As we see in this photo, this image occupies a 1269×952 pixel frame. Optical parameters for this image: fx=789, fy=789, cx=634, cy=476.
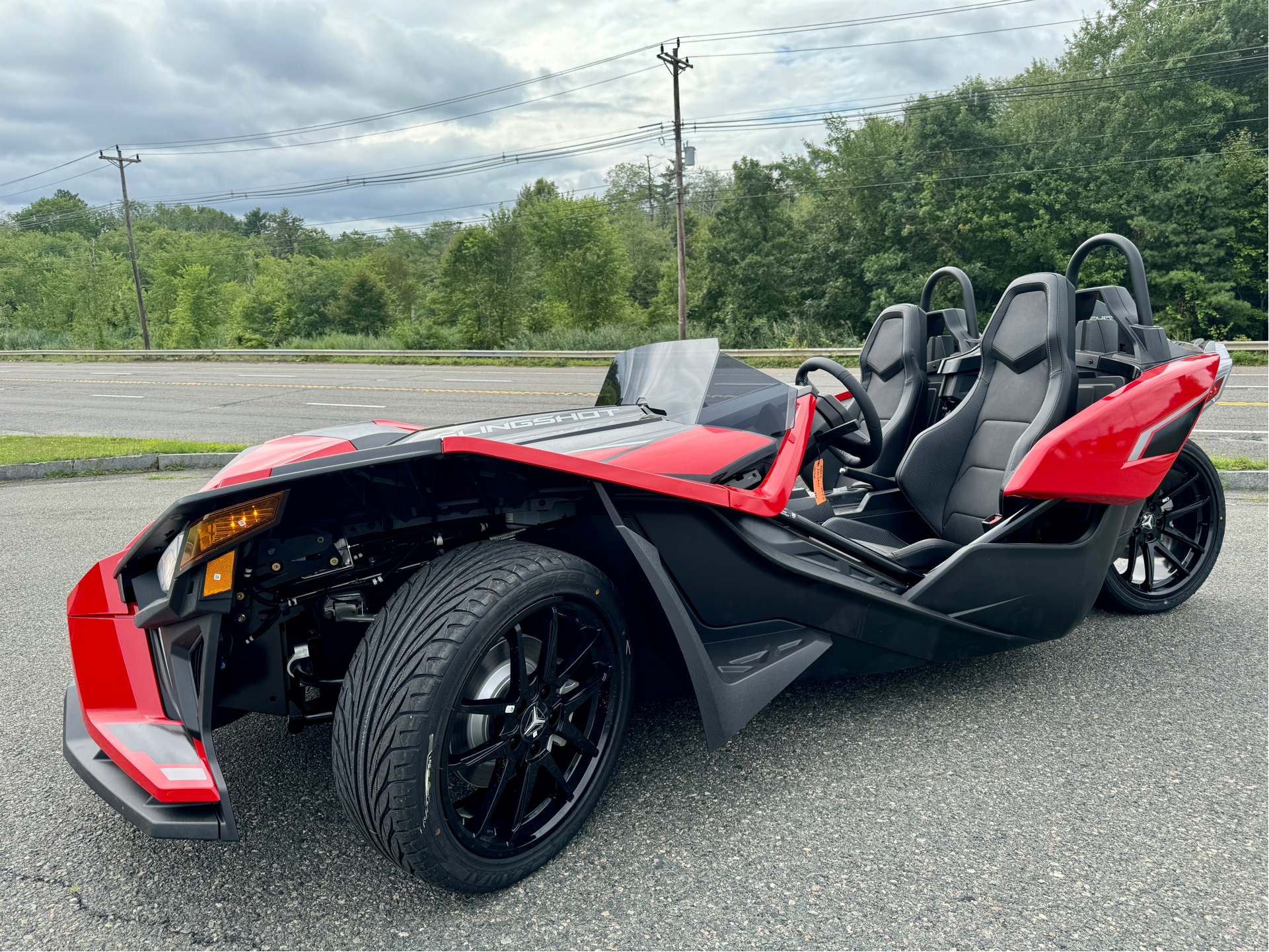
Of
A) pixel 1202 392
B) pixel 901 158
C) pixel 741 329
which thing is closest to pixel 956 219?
pixel 901 158

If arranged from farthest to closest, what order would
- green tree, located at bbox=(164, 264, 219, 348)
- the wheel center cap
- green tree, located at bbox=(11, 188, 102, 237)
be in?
1. green tree, located at bbox=(11, 188, 102, 237)
2. green tree, located at bbox=(164, 264, 219, 348)
3. the wheel center cap

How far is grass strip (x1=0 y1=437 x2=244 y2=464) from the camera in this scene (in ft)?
24.2

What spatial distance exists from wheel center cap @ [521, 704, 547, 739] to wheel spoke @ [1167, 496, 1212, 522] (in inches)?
124

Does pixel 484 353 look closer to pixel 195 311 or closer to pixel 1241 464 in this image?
pixel 1241 464

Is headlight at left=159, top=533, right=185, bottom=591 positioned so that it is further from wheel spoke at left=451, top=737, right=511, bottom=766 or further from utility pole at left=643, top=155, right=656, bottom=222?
utility pole at left=643, top=155, right=656, bottom=222

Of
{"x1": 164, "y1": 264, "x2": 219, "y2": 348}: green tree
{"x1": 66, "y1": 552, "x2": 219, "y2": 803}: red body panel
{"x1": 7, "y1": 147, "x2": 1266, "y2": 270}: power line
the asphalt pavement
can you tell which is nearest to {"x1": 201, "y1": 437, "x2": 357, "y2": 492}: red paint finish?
{"x1": 66, "y1": 552, "x2": 219, "y2": 803}: red body panel

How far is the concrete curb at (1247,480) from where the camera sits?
6.01m

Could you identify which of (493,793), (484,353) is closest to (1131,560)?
(493,793)

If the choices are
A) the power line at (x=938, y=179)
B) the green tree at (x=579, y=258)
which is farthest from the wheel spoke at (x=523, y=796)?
the green tree at (x=579, y=258)

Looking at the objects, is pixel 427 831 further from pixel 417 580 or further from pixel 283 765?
pixel 283 765

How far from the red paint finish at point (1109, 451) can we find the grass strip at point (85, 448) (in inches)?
292

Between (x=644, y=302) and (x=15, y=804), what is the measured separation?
174 ft

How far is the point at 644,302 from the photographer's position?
53625 mm

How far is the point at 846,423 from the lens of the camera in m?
2.70
